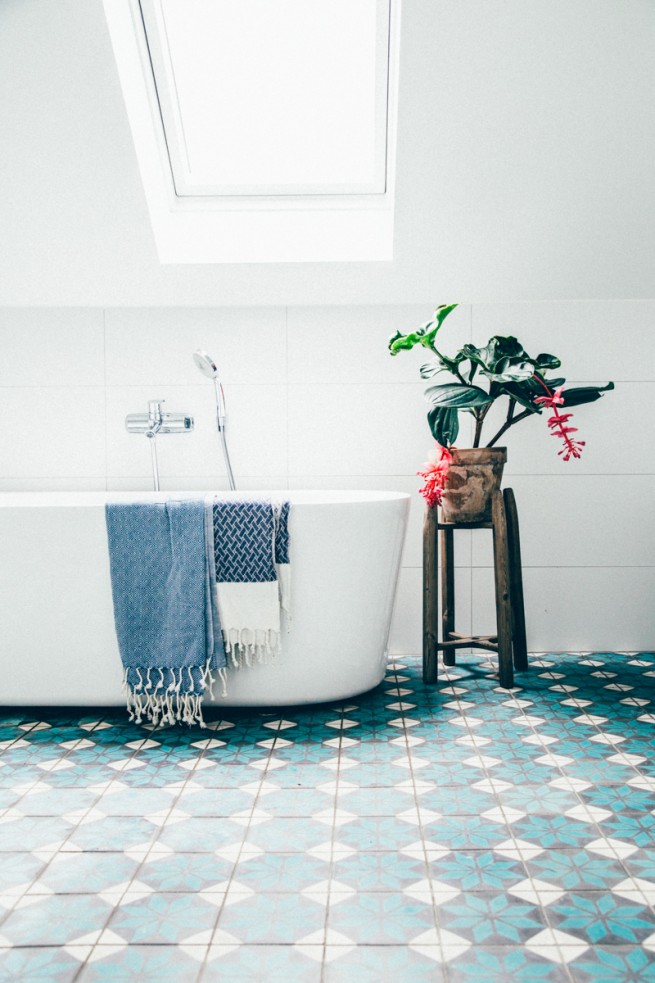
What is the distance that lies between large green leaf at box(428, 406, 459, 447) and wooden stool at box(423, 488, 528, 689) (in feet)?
0.73

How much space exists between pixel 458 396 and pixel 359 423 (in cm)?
62

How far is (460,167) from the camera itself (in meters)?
2.67

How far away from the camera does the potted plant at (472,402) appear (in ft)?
8.18

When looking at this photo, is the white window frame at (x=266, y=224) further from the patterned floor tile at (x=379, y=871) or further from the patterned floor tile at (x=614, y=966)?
the patterned floor tile at (x=614, y=966)

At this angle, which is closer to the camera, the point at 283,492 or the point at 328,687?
the point at 328,687

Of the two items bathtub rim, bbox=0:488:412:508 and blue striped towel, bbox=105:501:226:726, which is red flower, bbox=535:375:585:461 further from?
blue striped towel, bbox=105:501:226:726

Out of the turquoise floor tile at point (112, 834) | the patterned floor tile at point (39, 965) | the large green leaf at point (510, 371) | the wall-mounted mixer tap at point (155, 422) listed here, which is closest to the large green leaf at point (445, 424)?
the large green leaf at point (510, 371)

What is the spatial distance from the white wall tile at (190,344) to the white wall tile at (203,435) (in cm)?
4

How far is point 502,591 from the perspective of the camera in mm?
2547

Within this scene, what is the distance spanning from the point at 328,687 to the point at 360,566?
37 centimetres

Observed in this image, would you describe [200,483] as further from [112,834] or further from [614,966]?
[614,966]

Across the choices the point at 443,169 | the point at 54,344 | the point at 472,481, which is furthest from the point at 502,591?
the point at 54,344

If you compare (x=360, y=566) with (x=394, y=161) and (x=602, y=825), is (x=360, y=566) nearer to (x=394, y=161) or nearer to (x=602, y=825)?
(x=602, y=825)

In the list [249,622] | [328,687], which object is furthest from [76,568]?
[328,687]
